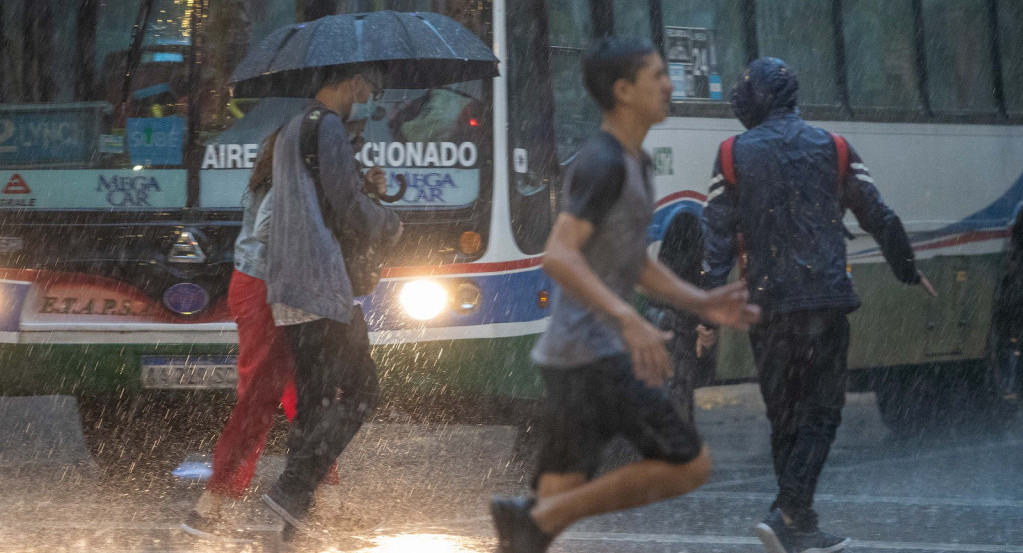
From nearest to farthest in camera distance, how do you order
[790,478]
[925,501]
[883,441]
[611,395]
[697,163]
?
[611,395]
[790,478]
[925,501]
[697,163]
[883,441]

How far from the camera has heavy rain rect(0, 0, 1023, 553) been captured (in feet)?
13.5

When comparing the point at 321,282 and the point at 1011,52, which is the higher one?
the point at 1011,52

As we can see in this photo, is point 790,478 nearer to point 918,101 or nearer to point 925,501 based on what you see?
point 925,501

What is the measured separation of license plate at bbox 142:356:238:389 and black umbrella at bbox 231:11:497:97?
134 cm

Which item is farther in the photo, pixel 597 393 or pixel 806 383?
pixel 806 383

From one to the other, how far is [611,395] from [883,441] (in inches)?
235

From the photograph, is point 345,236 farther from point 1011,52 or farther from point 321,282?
point 1011,52

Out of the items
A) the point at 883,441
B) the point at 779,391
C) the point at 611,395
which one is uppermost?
the point at 611,395

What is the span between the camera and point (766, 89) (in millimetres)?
5672

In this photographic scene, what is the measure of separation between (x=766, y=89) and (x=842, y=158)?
37 cm

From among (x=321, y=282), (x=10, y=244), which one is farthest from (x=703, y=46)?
(x=10, y=244)

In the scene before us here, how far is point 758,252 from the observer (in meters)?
5.62

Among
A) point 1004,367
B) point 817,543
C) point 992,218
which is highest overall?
point 992,218

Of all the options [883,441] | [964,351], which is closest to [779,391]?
[883,441]
